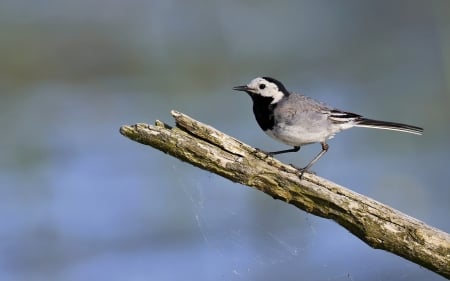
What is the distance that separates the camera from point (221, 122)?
19.5 feet

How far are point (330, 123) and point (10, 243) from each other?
2.45 m

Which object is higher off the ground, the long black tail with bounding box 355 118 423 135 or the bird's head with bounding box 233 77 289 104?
the bird's head with bounding box 233 77 289 104

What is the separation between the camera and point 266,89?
3160mm

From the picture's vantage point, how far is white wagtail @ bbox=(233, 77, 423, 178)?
3.02 m

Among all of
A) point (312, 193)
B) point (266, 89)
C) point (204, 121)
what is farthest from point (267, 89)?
point (204, 121)

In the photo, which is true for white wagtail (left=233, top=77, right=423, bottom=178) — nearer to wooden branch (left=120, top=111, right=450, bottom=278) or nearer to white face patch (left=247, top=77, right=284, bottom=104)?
white face patch (left=247, top=77, right=284, bottom=104)

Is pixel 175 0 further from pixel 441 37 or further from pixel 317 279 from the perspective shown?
pixel 317 279

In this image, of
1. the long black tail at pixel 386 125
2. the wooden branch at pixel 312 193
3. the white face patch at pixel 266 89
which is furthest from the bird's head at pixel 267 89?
the wooden branch at pixel 312 193

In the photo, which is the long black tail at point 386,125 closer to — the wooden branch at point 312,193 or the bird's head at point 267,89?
the bird's head at point 267,89

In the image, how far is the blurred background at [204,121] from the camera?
4.55m

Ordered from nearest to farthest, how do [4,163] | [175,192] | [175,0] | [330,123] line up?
[330,123] < [175,192] < [4,163] < [175,0]

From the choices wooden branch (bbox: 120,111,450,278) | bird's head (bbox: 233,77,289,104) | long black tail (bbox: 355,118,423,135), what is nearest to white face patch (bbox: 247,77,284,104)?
bird's head (bbox: 233,77,289,104)

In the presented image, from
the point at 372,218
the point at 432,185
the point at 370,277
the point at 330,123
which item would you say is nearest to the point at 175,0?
the point at 432,185

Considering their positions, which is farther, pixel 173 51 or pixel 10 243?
pixel 173 51
